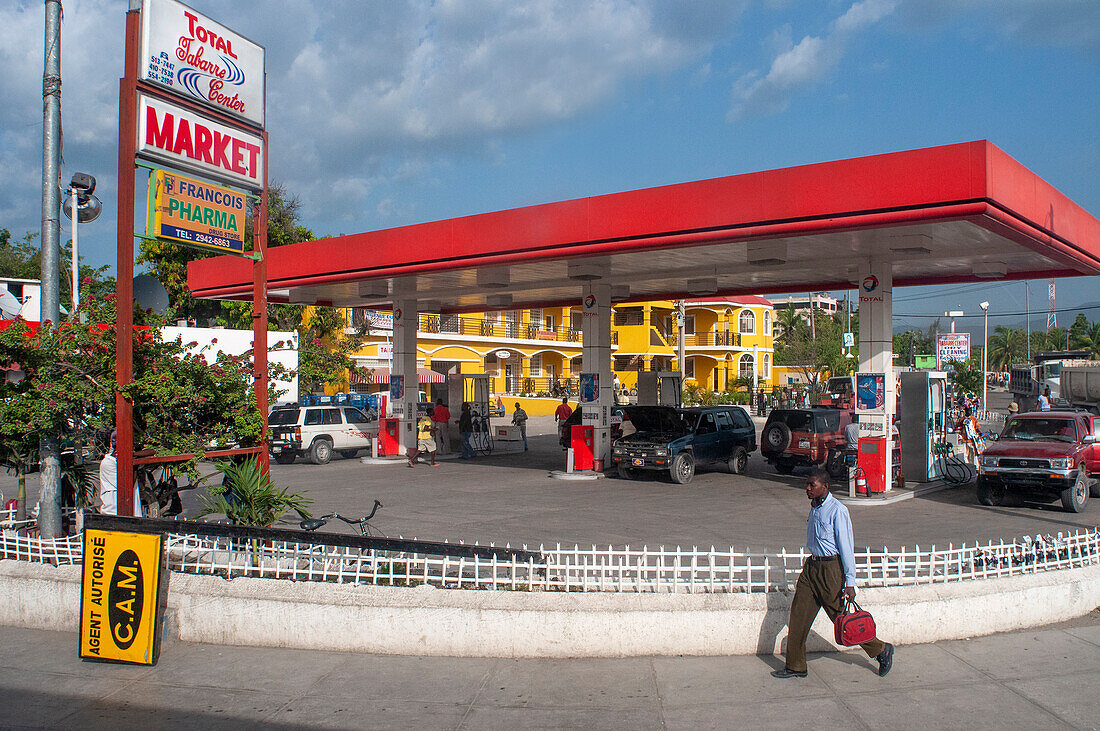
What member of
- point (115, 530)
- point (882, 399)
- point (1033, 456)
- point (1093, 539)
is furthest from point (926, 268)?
point (115, 530)

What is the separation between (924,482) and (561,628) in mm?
13698

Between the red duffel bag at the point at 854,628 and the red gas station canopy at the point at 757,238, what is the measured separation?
6.83 metres

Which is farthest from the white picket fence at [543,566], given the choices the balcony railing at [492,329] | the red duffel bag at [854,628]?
the balcony railing at [492,329]

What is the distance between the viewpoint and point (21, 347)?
873 centimetres

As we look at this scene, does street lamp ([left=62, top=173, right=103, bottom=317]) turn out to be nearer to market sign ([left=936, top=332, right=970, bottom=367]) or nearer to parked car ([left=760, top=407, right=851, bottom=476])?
parked car ([left=760, top=407, right=851, bottom=476])

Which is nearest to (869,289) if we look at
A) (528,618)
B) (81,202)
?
(528,618)

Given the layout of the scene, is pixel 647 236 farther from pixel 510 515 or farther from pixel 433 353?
pixel 433 353

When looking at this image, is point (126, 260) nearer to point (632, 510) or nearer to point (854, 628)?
point (854, 628)

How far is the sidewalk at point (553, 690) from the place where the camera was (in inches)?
216

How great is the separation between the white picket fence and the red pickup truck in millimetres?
5536

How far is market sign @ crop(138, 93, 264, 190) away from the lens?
816 centimetres

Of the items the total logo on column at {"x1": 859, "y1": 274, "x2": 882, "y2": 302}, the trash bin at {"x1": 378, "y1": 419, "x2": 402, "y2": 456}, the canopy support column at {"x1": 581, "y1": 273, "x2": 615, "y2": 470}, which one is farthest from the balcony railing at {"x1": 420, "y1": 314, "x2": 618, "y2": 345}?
the total logo on column at {"x1": 859, "y1": 274, "x2": 882, "y2": 302}

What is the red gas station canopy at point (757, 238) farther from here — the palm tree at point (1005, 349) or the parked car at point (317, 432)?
the palm tree at point (1005, 349)

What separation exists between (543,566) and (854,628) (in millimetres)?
2538
